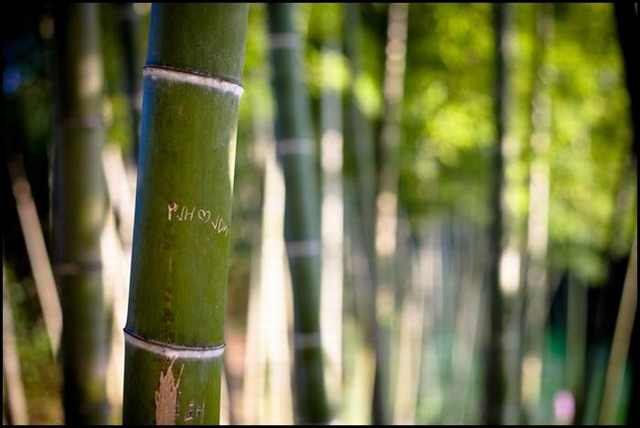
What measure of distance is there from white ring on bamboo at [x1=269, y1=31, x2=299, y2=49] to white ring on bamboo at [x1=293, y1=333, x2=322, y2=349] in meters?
0.77

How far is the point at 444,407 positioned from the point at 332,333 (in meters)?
4.59

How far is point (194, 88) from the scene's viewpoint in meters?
0.88

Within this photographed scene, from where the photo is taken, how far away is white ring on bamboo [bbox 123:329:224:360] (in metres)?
0.88

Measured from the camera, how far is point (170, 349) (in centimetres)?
88

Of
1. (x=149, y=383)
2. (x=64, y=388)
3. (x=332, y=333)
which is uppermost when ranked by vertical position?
(x=149, y=383)

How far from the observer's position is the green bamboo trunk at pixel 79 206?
5.41 ft

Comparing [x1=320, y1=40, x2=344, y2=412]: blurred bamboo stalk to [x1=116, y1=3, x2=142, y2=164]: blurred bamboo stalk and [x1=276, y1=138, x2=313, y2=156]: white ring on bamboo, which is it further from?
[x1=276, y1=138, x2=313, y2=156]: white ring on bamboo

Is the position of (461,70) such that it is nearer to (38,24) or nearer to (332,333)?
(332,333)

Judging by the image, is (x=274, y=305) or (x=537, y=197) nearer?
(x=274, y=305)

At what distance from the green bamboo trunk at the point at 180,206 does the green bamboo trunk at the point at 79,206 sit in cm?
83

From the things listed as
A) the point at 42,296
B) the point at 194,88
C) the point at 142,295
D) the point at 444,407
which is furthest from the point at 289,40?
the point at 444,407

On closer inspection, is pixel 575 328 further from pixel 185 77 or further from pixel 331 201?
pixel 185 77

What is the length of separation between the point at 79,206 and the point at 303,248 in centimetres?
57

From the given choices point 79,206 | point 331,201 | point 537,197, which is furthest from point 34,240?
point 537,197
